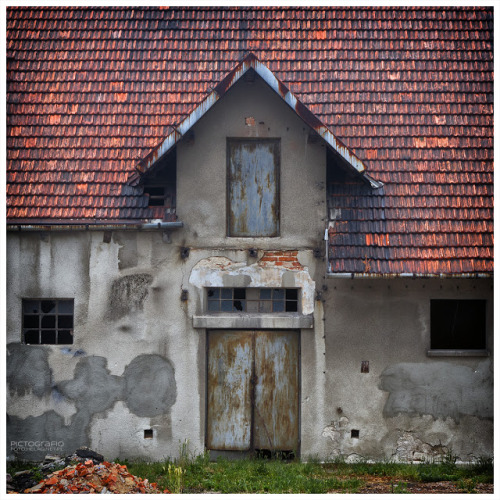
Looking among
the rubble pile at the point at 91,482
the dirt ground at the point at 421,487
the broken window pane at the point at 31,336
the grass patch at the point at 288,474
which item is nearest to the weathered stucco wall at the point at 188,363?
the broken window pane at the point at 31,336

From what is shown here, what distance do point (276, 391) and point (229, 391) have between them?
2.50 feet

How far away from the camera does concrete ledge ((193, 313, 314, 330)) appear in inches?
443

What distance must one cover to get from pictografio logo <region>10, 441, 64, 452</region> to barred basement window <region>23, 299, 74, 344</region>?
1.58 m

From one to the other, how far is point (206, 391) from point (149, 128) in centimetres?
447

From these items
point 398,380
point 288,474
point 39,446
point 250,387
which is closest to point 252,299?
point 250,387

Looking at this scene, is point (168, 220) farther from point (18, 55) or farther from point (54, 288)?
point (18, 55)

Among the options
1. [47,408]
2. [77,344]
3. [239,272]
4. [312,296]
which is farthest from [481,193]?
[47,408]

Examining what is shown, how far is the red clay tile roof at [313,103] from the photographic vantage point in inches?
441

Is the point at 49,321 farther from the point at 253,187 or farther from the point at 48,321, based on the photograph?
the point at 253,187

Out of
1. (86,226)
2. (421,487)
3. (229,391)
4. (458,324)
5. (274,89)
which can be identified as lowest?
(421,487)

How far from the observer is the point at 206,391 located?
11.4m

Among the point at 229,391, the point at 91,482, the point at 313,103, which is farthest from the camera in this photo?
the point at 313,103

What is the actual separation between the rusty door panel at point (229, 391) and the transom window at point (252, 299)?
44cm

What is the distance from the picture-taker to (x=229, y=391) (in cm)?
1149
